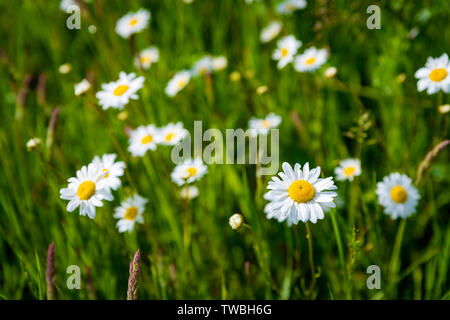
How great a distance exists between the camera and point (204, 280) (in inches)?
58.5

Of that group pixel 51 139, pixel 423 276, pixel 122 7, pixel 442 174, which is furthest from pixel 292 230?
pixel 122 7

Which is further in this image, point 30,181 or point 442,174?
point 30,181

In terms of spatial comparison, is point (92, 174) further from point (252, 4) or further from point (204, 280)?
point (252, 4)

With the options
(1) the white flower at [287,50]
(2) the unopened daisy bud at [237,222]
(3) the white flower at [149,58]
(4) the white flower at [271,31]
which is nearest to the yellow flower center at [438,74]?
(1) the white flower at [287,50]

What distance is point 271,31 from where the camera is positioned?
216 centimetres

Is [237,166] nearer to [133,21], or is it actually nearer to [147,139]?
[147,139]

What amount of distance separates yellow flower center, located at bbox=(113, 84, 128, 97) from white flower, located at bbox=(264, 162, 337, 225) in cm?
80

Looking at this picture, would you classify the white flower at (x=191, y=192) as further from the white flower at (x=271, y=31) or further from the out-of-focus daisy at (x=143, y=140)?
the white flower at (x=271, y=31)

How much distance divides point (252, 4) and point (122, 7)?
0.87 metres

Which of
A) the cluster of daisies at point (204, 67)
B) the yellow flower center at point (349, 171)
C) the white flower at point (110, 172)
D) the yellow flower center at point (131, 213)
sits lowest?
the yellow flower center at point (131, 213)

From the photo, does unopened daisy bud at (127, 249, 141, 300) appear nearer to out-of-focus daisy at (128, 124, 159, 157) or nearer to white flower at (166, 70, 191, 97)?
out-of-focus daisy at (128, 124, 159, 157)

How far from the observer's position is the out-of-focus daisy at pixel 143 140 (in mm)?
1527

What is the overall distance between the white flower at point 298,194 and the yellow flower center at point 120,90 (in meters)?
0.80

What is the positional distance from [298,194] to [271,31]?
55.7 inches
